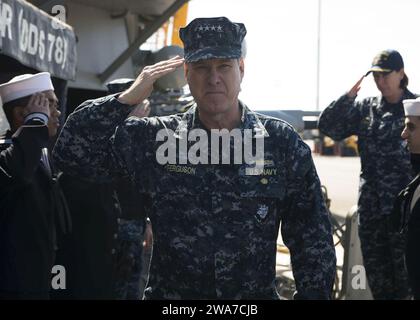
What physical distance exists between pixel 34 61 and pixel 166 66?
2.34 meters

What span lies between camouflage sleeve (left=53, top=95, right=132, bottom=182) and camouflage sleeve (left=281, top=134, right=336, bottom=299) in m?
0.66

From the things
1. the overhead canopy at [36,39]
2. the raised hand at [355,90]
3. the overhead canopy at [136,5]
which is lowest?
the raised hand at [355,90]

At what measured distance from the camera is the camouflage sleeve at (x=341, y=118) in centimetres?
514

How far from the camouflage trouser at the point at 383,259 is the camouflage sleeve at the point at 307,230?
261 cm

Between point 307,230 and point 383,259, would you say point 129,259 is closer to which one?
point 383,259

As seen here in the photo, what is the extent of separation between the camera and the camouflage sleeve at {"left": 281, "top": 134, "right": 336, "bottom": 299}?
232 centimetres

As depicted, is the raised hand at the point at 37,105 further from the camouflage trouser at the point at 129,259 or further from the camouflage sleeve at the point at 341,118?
the camouflage sleeve at the point at 341,118

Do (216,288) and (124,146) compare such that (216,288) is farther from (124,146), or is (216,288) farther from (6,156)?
(6,156)

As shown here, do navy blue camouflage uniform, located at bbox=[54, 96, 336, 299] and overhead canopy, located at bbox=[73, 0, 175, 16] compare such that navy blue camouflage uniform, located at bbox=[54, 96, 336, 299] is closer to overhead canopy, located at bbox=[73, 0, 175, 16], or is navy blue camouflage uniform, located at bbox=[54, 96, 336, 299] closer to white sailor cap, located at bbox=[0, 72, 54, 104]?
white sailor cap, located at bbox=[0, 72, 54, 104]

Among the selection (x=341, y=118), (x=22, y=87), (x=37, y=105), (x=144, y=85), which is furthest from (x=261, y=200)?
(x=341, y=118)

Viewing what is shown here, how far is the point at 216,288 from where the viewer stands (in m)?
2.33

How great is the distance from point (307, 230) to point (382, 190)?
107 inches

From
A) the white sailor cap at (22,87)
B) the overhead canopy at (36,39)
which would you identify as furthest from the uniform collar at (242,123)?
the overhead canopy at (36,39)
